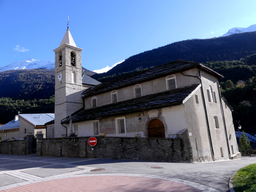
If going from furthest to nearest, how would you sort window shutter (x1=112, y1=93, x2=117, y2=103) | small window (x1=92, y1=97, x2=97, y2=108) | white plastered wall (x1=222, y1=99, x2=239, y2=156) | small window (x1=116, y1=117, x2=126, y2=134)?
small window (x1=92, y1=97, x2=97, y2=108), window shutter (x1=112, y1=93, x2=117, y2=103), white plastered wall (x1=222, y1=99, x2=239, y2=156), small window (x1=116, y1=117, x2=126, y2=134)

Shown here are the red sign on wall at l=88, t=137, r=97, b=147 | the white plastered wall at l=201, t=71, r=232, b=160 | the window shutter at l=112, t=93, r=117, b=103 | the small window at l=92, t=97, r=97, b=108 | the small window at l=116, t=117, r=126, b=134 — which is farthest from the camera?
the small window at l=92, t=97, r=97, b=108

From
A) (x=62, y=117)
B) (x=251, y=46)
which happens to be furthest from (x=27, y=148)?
(x=251, y=46)

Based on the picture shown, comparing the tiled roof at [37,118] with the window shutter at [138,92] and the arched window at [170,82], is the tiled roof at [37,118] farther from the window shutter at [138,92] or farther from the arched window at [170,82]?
the arched window at [170,82]

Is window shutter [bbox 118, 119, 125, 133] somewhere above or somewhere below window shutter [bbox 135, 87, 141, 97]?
below

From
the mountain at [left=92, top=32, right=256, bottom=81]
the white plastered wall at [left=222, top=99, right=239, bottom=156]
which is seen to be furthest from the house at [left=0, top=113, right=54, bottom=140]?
the mountain at [left=92, top=32, right=256, bottom=81]

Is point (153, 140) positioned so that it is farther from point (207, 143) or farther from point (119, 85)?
point (119, 85)

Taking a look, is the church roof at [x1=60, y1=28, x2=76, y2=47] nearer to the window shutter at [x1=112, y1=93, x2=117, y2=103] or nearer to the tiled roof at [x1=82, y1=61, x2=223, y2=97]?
the tiled roof at [x1=82, y1=61, x2=223, y2=97]

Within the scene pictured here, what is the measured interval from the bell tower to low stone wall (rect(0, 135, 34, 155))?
15.1 ft

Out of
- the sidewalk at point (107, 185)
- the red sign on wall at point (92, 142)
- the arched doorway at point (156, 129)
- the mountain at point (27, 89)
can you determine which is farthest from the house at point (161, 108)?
the mountain at point (27, 89)

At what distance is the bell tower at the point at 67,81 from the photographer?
28688 millimetres

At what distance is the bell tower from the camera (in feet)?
94.1

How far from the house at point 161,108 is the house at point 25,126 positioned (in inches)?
485

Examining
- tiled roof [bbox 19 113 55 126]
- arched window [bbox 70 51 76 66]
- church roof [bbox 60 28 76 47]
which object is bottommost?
tiled roof [bbox 19 113 55 126]

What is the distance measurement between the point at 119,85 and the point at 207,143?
493 inches
